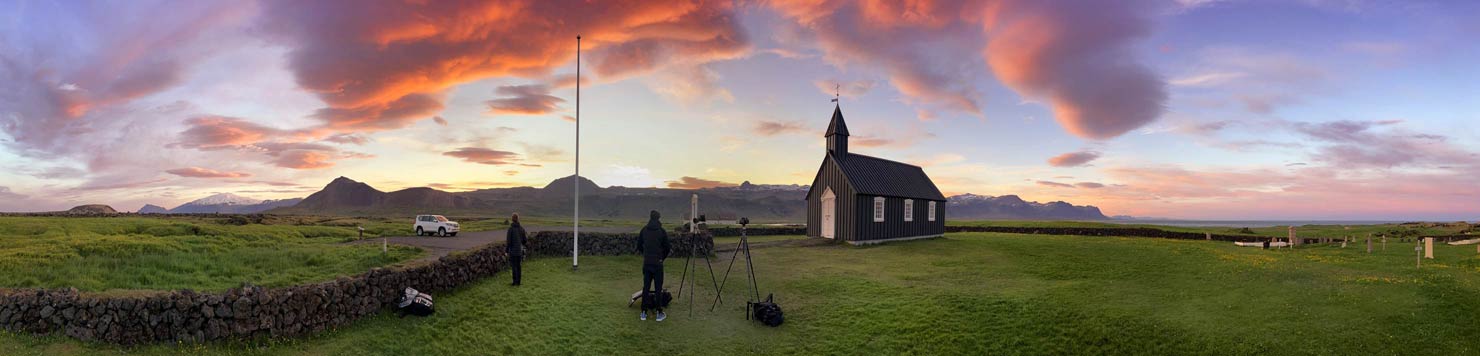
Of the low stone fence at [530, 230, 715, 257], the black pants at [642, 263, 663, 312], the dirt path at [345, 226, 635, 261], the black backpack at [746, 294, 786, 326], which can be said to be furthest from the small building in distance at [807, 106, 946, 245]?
the black pants at [642, 263, 663, 312]

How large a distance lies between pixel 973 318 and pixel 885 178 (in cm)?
2640

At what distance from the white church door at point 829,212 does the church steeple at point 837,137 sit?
2732 millimetres

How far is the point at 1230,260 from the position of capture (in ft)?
79.9

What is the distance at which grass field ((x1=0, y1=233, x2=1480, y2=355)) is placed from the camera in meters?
12.7

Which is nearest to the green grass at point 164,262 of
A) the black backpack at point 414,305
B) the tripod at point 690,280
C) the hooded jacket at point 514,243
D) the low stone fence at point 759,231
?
the black backpack at point 414,305

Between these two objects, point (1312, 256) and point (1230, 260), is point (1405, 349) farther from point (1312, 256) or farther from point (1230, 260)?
point (1312, 256)

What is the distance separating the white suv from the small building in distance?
22563 mm

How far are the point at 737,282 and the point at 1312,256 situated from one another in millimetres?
24844

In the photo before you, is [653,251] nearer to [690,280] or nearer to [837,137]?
[690,280]

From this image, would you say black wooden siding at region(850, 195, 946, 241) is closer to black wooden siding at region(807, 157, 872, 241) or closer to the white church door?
black wooden siding at region(807, 157, 872, 241)

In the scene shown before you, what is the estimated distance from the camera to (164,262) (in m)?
17.6

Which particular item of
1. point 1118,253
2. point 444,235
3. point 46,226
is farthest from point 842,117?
point 46,226

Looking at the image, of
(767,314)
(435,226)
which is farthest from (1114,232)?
(435,226)

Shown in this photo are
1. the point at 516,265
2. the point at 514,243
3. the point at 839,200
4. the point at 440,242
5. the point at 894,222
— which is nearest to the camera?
the point at 514,243
